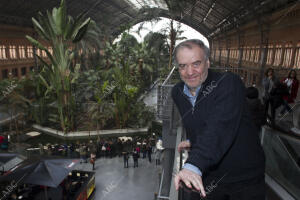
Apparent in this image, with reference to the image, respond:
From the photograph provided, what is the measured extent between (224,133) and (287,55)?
16267mm

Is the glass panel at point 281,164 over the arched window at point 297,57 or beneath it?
beneath

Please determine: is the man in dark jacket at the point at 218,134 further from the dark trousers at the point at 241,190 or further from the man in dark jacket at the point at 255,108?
the man in dark jacket at the point at 255,108

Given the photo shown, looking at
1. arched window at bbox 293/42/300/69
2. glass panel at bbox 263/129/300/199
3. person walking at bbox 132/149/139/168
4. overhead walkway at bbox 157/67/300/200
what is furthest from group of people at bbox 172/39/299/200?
arched window at bbox 293/42/300/69

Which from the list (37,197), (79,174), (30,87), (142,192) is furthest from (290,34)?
(30,87)

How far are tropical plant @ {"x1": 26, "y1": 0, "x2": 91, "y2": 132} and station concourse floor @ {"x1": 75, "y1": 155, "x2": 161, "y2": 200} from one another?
166 inches

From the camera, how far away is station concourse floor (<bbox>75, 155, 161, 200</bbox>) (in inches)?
400

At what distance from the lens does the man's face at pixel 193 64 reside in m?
1.33

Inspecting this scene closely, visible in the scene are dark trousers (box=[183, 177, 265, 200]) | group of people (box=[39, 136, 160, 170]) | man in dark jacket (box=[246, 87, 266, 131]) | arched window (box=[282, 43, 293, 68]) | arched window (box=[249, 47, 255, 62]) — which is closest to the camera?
dark trousers (box=[183, 177, 265, 200])

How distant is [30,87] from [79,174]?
938 cm

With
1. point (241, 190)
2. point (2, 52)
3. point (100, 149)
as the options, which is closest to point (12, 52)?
point (2, 52)

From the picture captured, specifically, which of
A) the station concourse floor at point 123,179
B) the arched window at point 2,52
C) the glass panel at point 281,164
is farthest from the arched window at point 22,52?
the glass panel at point 281,164

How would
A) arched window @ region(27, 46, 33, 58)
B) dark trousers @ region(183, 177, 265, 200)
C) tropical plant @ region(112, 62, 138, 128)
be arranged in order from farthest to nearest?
arched window @ region(27, 46, 33, 58) < tropical plant @ region(112, 62, 138, 128) < dark trousers @ region(183, 177, 265, 200)

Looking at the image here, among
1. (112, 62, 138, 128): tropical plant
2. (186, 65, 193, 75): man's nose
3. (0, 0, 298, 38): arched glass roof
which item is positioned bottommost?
(112, 62, 138, 128): tropical plant

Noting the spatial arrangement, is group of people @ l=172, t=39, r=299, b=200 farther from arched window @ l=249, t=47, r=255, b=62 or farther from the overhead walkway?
arched window @ l=249, t=47, r=255, b=62
